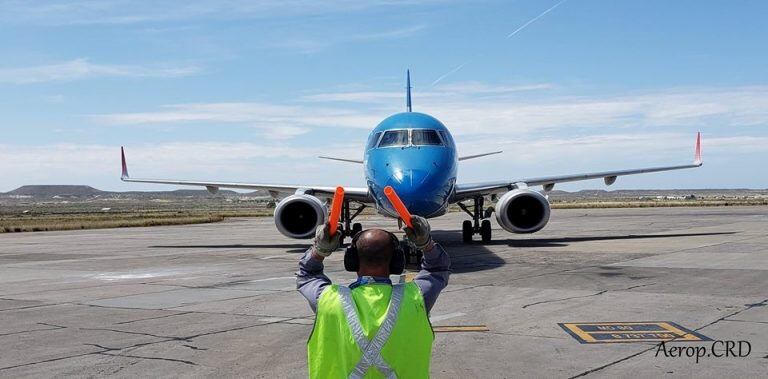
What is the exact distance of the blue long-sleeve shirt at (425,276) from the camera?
3537 millimetres

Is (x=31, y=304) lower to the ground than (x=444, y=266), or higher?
lower

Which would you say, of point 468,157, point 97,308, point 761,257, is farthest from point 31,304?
point 468,157

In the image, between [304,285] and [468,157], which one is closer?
[304,285]

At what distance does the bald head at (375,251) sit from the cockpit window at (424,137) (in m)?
14.1

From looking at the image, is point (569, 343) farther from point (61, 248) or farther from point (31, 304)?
point (61, 248)

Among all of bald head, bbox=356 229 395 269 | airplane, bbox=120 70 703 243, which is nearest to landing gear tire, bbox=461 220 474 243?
airplane, bbox=120 70 703 243

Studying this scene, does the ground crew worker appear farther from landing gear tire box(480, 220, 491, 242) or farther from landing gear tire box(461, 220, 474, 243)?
landing gear tire box(461, 220, 474, 243)

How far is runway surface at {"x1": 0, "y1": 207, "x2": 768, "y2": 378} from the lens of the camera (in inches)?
270

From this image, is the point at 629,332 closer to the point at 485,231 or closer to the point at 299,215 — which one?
the point at 299,215

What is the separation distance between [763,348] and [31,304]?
375 inches

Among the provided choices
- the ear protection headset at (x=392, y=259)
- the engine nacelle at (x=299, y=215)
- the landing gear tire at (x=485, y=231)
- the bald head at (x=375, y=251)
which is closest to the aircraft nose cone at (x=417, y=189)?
the engine nacelle at (x=299, y=215)

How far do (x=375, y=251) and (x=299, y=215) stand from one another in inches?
695

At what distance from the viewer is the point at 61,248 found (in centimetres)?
2430

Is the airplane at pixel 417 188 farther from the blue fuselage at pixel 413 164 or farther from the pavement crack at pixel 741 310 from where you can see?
the pavement crack at pixel 741 310
